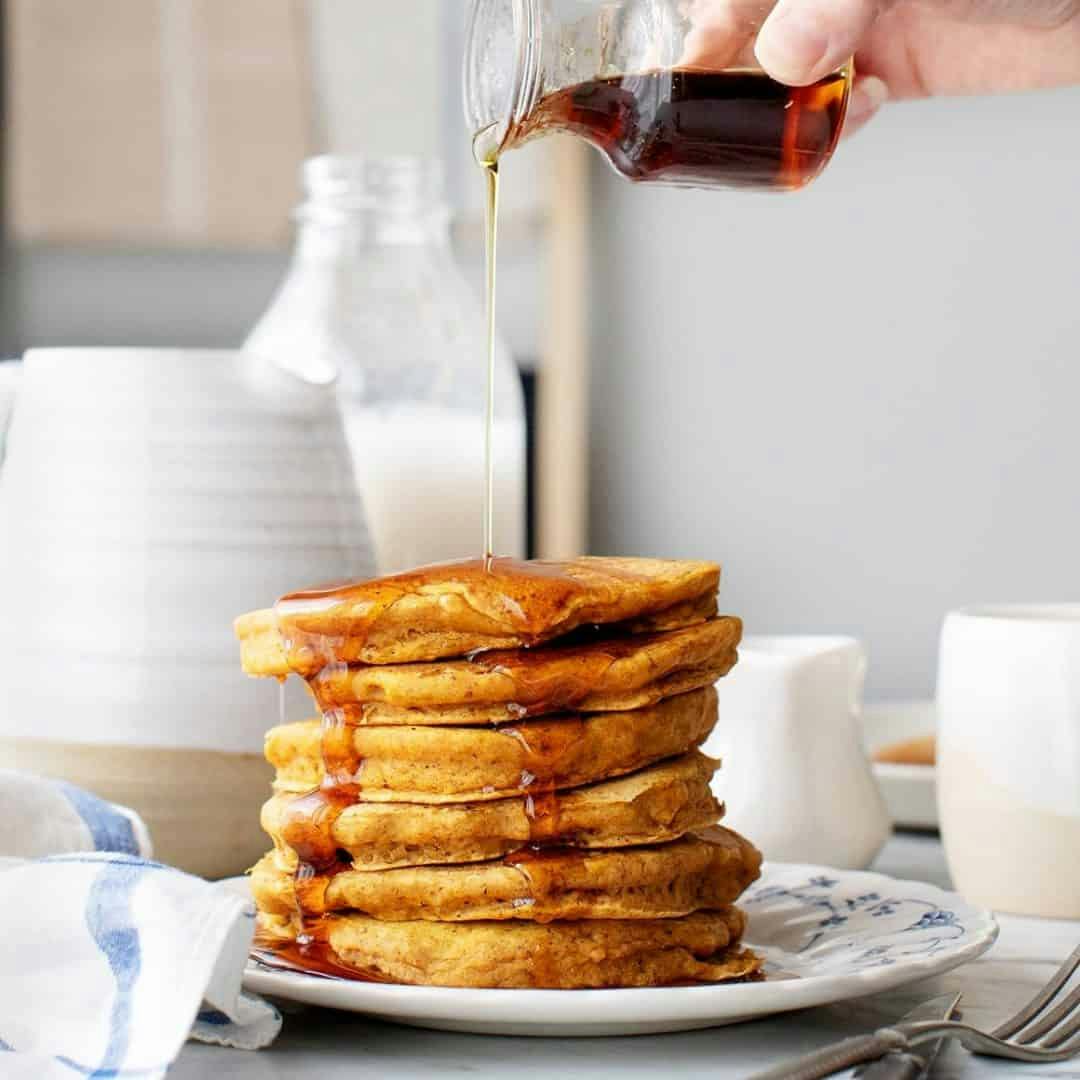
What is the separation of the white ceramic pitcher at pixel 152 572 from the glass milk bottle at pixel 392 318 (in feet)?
0.59

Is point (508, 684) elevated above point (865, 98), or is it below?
below

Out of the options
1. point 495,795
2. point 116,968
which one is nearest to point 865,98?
point 495,795

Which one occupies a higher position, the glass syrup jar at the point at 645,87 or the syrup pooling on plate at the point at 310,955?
the glass syrup jar at the point at 645,87

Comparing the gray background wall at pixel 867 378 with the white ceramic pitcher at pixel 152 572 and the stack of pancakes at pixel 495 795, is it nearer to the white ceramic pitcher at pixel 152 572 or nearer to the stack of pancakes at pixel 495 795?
the white ceramic pitcher at pixel 152 572

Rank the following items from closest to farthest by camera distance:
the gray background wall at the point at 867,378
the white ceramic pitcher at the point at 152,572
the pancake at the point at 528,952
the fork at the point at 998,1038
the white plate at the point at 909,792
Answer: the fork at the point at 998,1038, the pancake at the point at 528,952, the white ceramic pitcher at the point at 152,572, the white plate at the point at 909,792, the gray background wall at the point at 867,378

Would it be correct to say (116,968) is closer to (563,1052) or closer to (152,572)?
(563,1052)

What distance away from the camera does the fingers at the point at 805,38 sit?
2.51ft

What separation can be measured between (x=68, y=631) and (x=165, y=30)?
2.49 m

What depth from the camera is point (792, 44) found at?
77 cm

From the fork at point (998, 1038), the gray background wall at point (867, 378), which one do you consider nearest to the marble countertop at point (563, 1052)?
the fork at point (998, 1038)

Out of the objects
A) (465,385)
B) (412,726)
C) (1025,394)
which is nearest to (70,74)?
(1025,394)

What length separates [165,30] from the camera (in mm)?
3137

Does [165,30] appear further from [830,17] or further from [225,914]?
[225,914]

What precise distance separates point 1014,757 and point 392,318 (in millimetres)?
523
